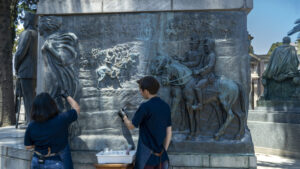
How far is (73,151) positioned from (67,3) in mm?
2837

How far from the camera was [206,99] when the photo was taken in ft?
17.1

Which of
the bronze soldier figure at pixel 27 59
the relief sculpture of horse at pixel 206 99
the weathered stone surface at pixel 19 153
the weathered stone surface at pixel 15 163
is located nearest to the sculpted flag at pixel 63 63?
the weathered stone surface at pixel 19 153

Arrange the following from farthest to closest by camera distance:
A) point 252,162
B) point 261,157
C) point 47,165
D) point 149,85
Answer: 1. point 261,157
2. point 252,162
3. point 149,85
4. point 47,165

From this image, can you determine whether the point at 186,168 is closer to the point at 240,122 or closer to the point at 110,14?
the point at 240,122

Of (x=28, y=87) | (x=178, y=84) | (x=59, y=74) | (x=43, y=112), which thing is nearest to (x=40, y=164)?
(x=43, y=112)

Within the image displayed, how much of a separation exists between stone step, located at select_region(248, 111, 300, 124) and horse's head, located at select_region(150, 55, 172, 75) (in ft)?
20.6

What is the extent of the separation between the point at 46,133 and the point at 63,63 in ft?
7.59

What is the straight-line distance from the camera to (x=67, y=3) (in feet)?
18.3

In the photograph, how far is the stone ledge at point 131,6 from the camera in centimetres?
530

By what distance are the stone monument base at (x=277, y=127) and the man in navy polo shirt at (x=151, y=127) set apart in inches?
282

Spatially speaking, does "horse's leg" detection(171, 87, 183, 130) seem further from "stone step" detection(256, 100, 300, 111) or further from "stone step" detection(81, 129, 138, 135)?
"stone step" detection(256, 100, 300, 111)

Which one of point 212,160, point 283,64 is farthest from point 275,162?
point 212,160

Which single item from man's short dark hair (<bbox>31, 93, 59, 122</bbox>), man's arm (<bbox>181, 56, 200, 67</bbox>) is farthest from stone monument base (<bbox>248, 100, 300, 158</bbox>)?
man's short dark hair (<bbox>31, 93, 59, 122</bbox>)

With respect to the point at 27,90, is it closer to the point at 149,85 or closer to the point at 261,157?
the point at 149,85
